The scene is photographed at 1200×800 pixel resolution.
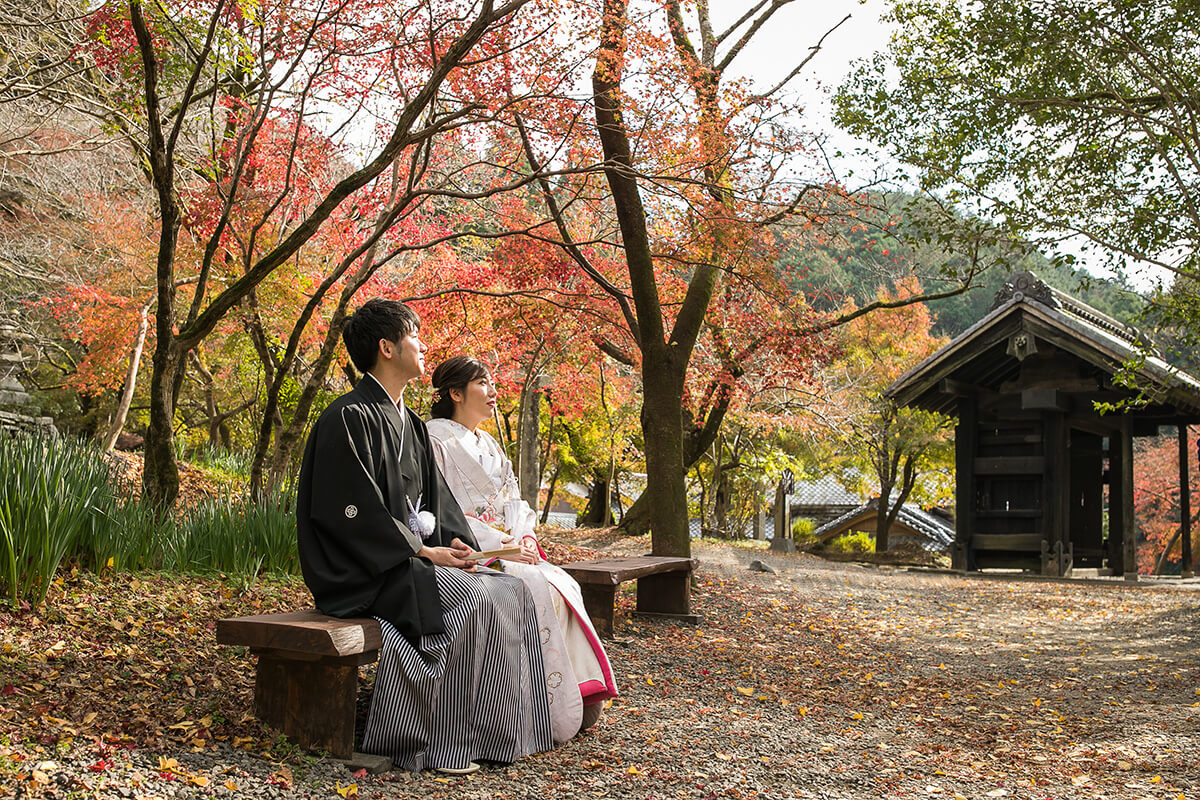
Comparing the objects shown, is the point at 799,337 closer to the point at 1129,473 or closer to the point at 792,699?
the point at 792,699

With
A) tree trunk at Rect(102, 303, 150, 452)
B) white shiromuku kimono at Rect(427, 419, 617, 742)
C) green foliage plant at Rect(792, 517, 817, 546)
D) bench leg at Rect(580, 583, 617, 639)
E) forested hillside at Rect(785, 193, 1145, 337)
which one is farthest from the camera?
green foliage plant at Rect(792, 517, 817, 546)

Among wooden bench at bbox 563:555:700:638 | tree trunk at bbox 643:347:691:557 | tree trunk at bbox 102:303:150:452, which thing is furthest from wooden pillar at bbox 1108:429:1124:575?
tree trunk at bbox 102:303:150:452

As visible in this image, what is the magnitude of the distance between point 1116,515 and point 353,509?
12.2 metres

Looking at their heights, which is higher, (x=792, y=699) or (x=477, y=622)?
(x=477, y=622)

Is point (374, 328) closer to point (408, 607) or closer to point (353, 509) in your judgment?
point (353, 509)

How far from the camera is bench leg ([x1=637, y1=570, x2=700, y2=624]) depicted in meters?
6.65

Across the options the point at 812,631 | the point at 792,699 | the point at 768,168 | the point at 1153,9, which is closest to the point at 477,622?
the point at 792,699

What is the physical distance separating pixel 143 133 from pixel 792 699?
7106 mm

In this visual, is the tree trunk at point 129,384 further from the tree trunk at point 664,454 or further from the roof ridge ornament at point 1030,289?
the roof ridge ornament at point 1030,289

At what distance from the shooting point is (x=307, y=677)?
9.87 feet

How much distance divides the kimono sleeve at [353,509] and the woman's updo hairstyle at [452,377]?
38.8 inches

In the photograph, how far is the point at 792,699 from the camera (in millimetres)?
4742

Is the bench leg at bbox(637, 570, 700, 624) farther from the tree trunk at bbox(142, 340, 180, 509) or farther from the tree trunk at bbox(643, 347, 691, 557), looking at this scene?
the tree trunk at bbox(142, 340, 180, 509)

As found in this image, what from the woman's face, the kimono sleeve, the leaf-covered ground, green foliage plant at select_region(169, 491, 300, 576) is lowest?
the leaf-covered ground
